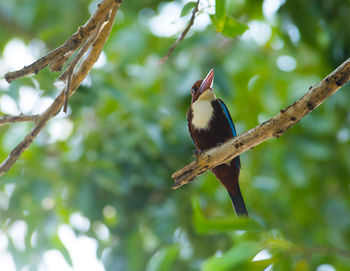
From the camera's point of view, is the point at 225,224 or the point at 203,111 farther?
the point at 203,111

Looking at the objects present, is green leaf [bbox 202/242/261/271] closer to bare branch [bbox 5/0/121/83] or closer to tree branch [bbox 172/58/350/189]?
tree branch [bbox 172/58/350/189]

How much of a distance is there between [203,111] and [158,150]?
249cm

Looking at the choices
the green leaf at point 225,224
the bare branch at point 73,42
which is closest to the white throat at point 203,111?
the green leaf at point 225,224

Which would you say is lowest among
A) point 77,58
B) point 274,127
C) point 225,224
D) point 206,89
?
point 225,224

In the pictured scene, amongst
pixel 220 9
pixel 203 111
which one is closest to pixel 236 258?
pixel 203 111

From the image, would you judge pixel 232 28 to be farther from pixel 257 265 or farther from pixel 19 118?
pixel 257 265

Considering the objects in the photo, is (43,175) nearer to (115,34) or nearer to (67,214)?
(67,214)

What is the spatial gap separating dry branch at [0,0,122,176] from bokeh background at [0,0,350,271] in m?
2.33

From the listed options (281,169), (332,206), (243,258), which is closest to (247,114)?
(281,169)

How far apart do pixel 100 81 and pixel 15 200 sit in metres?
1.98

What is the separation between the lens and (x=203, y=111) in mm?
3322

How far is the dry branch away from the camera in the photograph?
2.05m

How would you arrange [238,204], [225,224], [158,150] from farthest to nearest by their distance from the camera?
1. [158,150]
2. [238,204]
3. [225,224]

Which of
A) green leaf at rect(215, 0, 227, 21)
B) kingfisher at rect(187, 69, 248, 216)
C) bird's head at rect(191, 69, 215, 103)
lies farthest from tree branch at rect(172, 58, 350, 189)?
bird's head at rect(191, 69, 215, 103)
